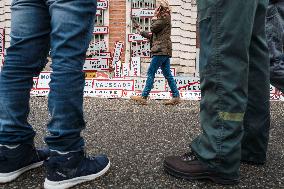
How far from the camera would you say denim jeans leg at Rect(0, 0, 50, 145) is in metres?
1.70

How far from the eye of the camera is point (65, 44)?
62.2 inches

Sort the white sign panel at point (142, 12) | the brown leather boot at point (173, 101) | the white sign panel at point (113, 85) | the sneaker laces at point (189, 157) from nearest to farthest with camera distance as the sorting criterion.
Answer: the sneaker laces at point (189, 157) → the brown leather boot at point (173, 101) → the white sign panel at point (113, 85) → the white sign panel at point (142, 12)

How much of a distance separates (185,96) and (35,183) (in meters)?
7.08

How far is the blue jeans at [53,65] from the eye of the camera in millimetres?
1577

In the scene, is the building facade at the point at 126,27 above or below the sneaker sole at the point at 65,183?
above

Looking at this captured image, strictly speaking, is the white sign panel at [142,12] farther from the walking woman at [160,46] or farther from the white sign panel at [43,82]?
the walking woman at [160,46]

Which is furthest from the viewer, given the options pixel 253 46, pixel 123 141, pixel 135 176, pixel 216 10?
pixel 123 141

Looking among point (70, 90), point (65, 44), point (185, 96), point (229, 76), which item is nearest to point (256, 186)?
point (229, 76)

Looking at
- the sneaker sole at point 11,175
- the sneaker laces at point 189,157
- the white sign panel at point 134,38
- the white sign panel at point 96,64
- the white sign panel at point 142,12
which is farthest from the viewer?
the white sign panel at point 142,12

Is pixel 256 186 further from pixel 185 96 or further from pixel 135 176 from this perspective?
pixel 185 96

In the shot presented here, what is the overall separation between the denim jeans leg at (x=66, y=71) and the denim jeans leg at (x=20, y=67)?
0.59 feet

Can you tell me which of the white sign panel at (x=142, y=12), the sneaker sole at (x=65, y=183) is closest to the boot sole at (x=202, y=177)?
the sneaker sole at (x=65, y=183)

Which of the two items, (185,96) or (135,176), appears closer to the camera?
(135,176)

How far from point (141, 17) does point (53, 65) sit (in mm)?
14259
